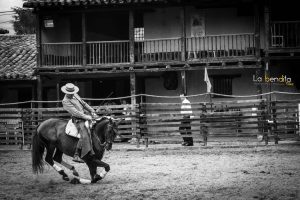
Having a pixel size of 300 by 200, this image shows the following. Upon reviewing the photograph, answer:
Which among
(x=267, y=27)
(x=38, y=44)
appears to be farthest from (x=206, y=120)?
(x=38, y=44)

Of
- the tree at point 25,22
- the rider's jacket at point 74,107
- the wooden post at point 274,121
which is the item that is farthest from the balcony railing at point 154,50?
the tree at point 25,22

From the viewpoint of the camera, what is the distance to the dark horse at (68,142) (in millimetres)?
10625

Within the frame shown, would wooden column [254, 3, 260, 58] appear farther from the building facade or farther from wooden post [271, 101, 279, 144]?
wooden post [271, 101, 279, 144]

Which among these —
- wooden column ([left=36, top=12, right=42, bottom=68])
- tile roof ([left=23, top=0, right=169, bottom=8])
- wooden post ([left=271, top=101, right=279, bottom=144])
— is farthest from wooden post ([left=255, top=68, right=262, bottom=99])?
wooden column ([left=36, top=12, right=42, bottom=68])

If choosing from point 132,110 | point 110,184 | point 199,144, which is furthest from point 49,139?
point 199,144

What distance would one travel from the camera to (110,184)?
34.0 ft

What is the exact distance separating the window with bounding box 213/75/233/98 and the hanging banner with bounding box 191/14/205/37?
216cm

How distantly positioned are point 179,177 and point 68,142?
2.43 metres

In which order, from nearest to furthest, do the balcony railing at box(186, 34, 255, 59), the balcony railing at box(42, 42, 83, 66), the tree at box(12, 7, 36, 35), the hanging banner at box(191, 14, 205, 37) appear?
1. the balcony railing at box(186, 34, 255, 59)
2. the hanging banner at box(191, 14, 205, 37)
3. the balcony railing at box(42, 42, 83, 66)
4. the tree at box(12, 7, 36, 35)

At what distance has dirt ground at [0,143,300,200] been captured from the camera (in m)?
→ 9.04

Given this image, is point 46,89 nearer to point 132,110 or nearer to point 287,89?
point 132,110

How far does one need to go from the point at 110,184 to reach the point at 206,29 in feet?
49.7

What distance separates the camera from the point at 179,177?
11.0 meters

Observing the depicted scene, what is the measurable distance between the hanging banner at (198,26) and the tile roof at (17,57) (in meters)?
7.81
